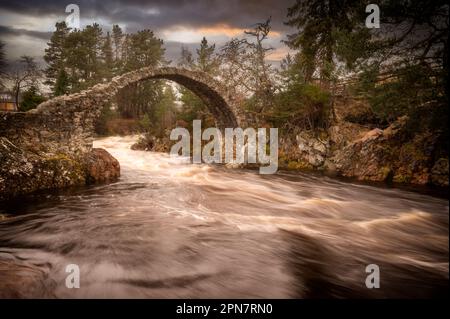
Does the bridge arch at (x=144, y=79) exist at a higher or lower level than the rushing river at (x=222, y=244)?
higher

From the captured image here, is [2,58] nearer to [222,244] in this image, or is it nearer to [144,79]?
[144,79]

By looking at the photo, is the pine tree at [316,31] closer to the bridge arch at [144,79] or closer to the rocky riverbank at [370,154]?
the rocky riverbank at [370,154]

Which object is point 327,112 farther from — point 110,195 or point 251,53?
point 110,195

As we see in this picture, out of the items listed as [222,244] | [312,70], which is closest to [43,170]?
[222,244]

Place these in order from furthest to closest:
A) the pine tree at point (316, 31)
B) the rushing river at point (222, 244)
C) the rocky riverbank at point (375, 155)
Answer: the pine tree at point (316, 31)
the rocky riverbank at point (375, 155)
the rushing river at point (222, 244)

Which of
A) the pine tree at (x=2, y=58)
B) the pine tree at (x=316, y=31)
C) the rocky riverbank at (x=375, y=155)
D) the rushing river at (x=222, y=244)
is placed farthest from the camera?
the pine tree at (x=2, y=58)

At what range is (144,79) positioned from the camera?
13.1 m

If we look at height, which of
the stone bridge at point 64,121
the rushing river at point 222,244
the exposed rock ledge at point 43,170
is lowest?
the rushing river at point 222,244

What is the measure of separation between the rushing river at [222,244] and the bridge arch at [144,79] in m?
→ 3.10

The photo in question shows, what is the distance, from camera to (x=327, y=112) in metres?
13.7

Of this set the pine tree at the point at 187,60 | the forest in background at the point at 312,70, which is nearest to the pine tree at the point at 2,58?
the forest in background at the point at 312,70

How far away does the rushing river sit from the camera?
320 centimetres

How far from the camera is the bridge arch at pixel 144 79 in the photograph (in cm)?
924
